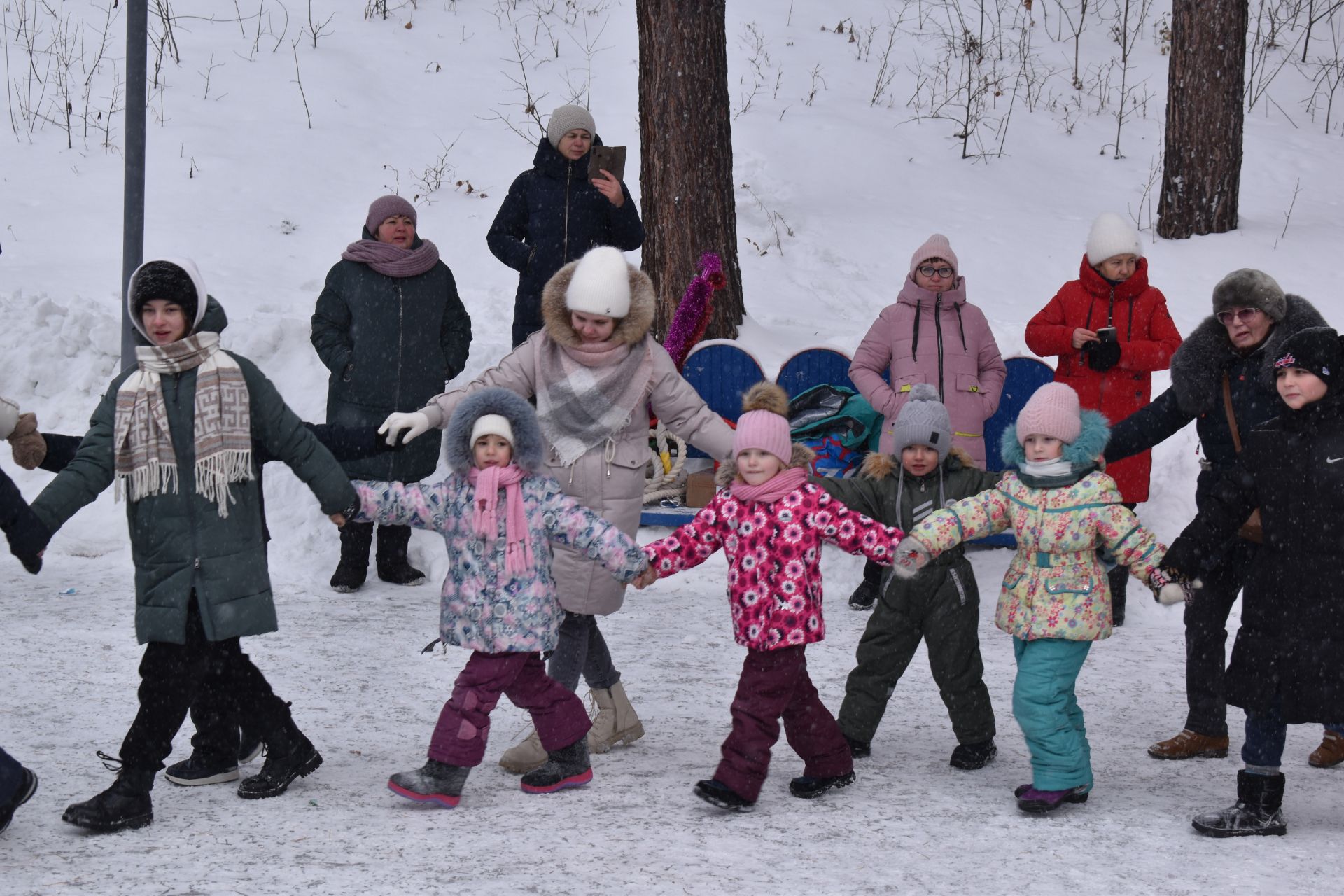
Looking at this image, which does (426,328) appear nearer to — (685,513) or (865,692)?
(685,513)

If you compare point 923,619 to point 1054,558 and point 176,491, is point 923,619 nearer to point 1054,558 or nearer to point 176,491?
point 1054,558

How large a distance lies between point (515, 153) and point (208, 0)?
4436mm

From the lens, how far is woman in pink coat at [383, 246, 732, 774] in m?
5.23

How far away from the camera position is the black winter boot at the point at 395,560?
7738 millimetres

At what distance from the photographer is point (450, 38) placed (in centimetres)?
1481

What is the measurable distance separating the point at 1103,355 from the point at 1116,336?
0.11 m

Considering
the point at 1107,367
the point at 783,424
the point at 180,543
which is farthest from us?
the point at 1107,367

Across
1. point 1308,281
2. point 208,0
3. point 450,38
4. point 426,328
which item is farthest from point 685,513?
point 208,0

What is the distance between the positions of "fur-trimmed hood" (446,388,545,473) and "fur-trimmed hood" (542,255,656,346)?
20.1 inches

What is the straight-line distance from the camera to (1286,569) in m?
4.62

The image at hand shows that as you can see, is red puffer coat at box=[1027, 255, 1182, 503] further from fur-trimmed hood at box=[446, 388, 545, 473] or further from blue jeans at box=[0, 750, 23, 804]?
blue jeans at box=[0, 750, 23, 804]

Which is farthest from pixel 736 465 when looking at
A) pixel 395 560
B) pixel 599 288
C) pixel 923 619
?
pixel 395 560

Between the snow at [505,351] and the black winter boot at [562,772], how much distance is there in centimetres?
7

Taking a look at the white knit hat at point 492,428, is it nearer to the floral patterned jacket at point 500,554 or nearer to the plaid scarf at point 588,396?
the floral patterned jacket at point 500,554
